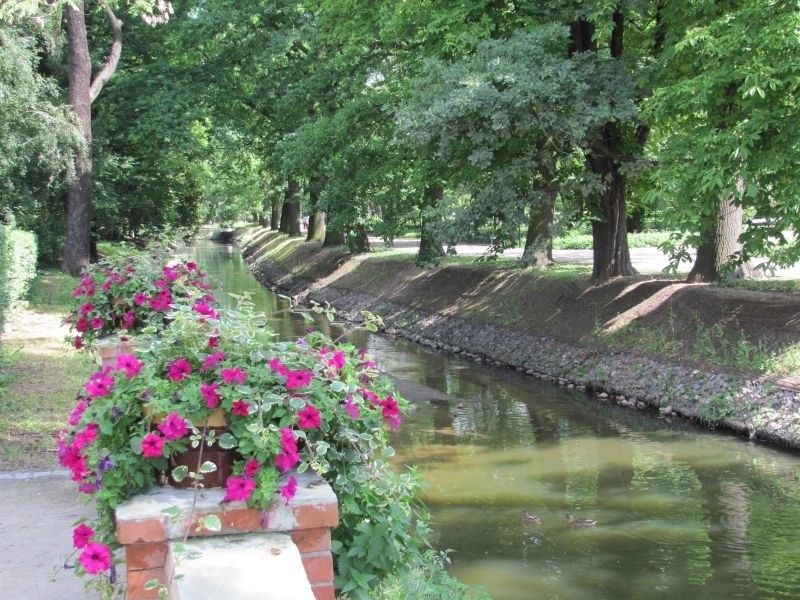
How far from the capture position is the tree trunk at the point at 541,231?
16.1m

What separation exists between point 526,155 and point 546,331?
3.94 metres

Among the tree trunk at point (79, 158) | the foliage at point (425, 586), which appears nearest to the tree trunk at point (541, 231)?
the foliage at point (425, 586)

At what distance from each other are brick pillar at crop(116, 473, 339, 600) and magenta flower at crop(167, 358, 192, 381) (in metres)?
0.48

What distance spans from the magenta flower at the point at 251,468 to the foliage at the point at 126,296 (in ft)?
14.3

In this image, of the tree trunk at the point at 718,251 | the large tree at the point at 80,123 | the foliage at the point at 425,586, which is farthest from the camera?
the large tree at the point at 80,123

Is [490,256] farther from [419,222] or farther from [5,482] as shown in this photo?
[5,482]

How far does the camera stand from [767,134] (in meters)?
10.9

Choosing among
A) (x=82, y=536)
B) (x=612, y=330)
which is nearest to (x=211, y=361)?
(x=82, y=536)

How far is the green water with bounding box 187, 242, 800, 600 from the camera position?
7176mm

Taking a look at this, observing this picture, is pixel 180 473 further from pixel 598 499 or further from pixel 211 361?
pixel 598 499

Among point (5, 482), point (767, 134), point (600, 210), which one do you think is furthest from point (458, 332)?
point (5, 482)

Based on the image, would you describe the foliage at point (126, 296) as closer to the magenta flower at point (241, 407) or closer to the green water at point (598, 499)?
the green water at point (598, 499)

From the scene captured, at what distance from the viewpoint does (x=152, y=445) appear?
329 centimetres

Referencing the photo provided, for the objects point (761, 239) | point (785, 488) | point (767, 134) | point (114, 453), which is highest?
point (767, 134)
